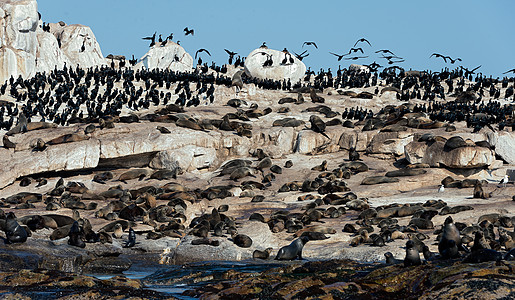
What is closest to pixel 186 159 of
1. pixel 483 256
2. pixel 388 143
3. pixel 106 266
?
pixel 388 143

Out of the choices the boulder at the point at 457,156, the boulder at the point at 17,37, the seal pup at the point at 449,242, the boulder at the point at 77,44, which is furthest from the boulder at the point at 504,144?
the boulder at the point at 77,44

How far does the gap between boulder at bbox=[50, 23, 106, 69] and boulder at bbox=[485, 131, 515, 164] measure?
38.0 meters

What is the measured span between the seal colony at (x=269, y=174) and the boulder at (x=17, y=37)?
88.4 inches

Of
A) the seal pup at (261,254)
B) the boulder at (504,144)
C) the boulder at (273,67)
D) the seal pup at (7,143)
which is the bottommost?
the seal pup at (261,254)

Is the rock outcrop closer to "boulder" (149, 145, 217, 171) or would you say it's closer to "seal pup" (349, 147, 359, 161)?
"boulder" (149, 145, 217, 171)

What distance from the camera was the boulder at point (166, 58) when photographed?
5819cm

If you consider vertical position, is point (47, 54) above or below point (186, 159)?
above

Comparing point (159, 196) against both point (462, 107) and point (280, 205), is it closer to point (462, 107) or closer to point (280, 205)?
point (280, 205)

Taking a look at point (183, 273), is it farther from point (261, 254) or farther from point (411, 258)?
point (411, 258)

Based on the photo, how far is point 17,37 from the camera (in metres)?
46.3

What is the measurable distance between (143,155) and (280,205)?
9544 mm

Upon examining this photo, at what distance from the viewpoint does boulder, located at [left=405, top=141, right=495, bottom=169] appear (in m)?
27.7

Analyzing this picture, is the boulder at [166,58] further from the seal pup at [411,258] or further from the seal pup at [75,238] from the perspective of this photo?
the seal pup at [411,258]

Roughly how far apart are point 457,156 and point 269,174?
8132 mm
